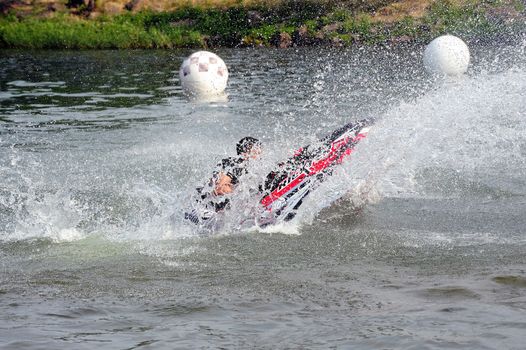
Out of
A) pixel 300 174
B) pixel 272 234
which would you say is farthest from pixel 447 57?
pixel 272 234

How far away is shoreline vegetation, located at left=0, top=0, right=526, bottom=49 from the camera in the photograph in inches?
1196

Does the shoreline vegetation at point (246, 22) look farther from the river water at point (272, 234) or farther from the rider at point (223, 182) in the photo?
the rider at point (223, 182)

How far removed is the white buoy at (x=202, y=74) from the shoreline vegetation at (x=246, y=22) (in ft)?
42.1

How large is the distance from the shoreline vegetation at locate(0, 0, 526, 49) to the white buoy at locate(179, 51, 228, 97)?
12.8m

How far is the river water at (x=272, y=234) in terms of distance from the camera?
6270 mm

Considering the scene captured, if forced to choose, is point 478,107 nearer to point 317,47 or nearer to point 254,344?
point 254,344

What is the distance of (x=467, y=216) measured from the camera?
30.9 ft

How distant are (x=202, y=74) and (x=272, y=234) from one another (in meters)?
8.60

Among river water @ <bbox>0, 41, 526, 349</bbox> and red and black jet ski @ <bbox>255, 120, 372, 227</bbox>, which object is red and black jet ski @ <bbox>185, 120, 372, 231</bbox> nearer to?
red and black jet ski @ <bbox>255, 120, 372, 227</bbox>

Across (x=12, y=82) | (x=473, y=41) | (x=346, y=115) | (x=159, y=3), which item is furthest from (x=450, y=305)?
(x=159, y=3)

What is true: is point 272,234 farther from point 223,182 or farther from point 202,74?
point 202,74

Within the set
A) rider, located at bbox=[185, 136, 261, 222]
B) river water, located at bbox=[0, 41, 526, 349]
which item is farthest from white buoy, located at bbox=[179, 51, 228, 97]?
rider, located at bbox=[185, 136, 261, 222]

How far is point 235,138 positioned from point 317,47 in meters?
15.5

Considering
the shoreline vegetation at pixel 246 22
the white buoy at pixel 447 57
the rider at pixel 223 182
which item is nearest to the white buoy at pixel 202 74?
the white buoy at pixel 447 57
